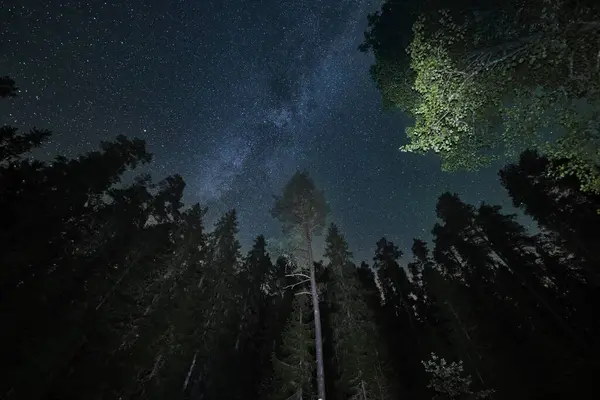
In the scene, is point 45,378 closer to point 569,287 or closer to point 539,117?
point 539,117

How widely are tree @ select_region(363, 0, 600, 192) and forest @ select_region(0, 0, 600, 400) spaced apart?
2.0 inches

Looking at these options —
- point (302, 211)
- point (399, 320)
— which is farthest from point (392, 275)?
point (302, 211)

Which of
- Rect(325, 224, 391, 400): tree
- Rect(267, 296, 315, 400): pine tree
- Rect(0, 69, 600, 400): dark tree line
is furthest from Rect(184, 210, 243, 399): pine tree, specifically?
Rect(325, 224, 391, 400): tree

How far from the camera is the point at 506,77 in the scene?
8016 millimetres

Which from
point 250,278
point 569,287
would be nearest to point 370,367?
point 569,287

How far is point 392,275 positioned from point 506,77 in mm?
32699

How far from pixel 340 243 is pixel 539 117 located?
21798 mm

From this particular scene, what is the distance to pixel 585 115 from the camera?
7035 millimetres

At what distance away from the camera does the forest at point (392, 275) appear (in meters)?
7.68

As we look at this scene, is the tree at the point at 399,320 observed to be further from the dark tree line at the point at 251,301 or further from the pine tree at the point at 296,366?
the pine tree at the point at 296,366

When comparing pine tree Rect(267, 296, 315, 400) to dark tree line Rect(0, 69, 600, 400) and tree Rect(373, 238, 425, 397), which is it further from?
tree Rect(373, 238, 425, 397)

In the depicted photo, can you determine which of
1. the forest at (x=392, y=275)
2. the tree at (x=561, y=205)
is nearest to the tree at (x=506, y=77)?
the forest at (x=392, y=275)

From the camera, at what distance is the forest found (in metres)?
7.68

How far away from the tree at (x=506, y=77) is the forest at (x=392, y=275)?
0.05m
